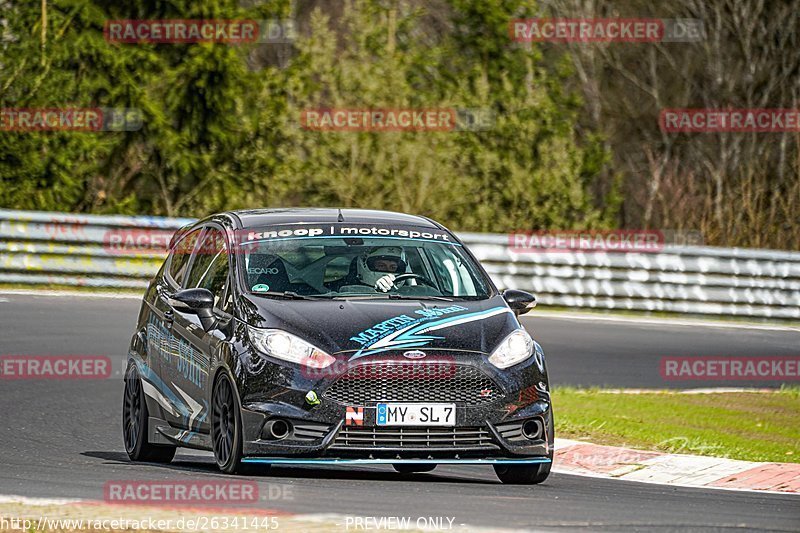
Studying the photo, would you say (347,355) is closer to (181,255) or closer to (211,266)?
(211,266)

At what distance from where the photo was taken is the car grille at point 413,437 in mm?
8812

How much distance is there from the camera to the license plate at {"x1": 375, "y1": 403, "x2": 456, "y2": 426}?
882 centimetres

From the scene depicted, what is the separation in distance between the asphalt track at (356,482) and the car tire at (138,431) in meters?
0.14

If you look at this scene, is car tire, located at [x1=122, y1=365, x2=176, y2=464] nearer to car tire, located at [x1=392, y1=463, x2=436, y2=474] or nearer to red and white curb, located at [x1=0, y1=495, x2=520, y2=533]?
car tire, located at [x1=392, y1=463, x2=436, y2=474]

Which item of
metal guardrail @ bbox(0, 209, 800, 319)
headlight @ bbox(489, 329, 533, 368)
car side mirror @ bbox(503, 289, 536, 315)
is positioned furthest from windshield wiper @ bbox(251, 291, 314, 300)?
metal guardrail @ bbox(0, 209, 800, 319)

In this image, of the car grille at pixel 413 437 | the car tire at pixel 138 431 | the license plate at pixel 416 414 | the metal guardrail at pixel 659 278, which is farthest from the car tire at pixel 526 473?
the metal guardrail at pixel 659 278

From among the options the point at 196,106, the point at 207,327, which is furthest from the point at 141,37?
the point at 207,327

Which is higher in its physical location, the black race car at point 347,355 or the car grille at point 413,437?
the black race car at point 347,355

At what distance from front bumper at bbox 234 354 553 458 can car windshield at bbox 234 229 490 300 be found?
2.85 ft

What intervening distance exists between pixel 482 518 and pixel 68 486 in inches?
92.1

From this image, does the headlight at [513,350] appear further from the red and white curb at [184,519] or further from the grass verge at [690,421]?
the grass verge at [690,421]

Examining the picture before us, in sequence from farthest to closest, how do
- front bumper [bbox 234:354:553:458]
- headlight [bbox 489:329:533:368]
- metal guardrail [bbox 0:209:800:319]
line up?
metal guardrail [bbox 0:209:800:319]
headlight [bbox 489:329:533:368]
front bumper [bbox 234:354:553:458]

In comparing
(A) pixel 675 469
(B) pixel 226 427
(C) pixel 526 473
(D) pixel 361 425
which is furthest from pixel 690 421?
(B) pixel 226 427

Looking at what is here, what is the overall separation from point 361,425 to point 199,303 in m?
1.36
